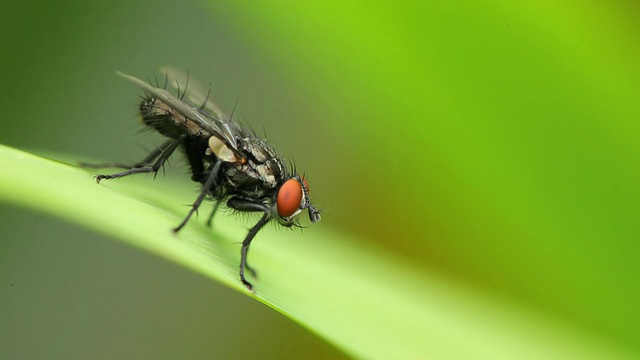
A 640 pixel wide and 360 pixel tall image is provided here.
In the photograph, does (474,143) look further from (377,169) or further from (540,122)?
(377,169)

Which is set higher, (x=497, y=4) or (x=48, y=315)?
(x=497, y=4)

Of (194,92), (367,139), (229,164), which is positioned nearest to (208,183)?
(229,164)

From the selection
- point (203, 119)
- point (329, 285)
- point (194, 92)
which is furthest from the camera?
point (194, 92)

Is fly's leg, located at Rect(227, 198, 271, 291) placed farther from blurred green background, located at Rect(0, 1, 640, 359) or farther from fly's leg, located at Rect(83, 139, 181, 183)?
blurred green background, located at Rect(0, 1, 640, 359)

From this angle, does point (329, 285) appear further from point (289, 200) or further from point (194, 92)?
point (194, 92)

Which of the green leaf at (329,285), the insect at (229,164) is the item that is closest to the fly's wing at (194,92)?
the insect at (229,164)

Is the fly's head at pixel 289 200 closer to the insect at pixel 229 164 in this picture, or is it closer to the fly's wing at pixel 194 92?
the insect at pixel 229 164

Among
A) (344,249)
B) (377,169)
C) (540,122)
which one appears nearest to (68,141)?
(344,249)
